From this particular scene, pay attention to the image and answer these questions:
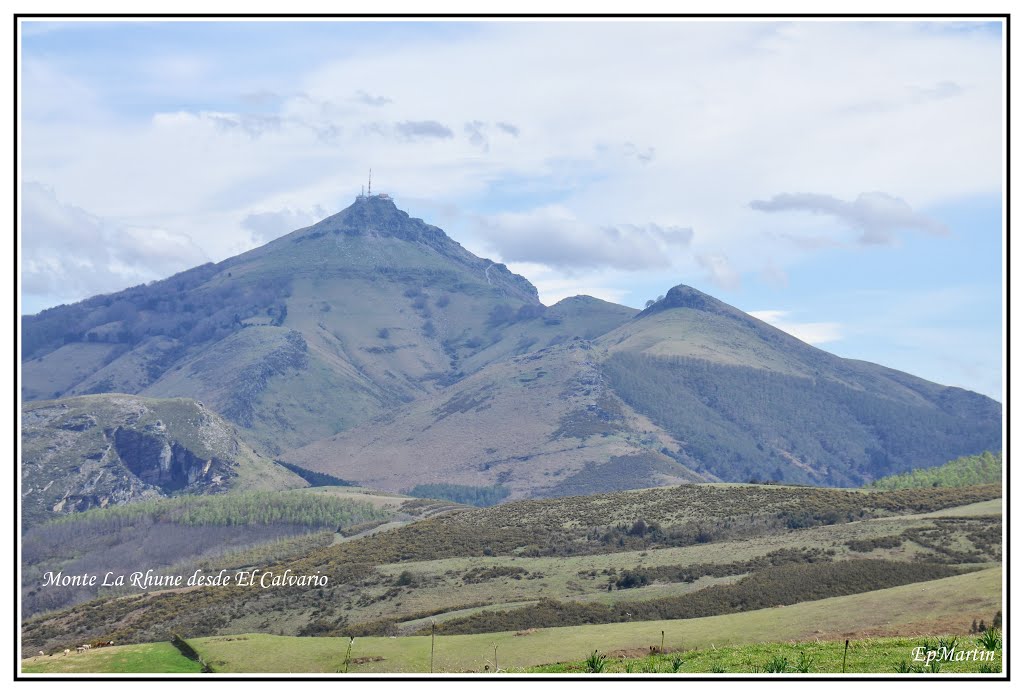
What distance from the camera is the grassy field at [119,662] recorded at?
7300cm

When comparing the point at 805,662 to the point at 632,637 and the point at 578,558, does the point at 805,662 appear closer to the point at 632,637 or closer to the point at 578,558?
the point at 632,637

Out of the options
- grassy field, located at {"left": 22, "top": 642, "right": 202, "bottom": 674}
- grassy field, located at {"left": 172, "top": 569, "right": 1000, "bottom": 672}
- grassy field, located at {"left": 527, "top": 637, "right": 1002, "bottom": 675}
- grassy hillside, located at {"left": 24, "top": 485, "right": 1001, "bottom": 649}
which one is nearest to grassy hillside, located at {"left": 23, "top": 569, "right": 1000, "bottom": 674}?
grassy field, located at {"left": 172, "top": 569, "right": 1000, "bottom": 672}

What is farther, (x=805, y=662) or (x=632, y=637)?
(x=632, y=637)

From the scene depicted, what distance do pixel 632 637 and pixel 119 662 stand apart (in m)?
35.8

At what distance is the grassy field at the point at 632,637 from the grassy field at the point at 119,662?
2.27 m

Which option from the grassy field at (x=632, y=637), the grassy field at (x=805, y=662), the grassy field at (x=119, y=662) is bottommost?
the grassy field at (x=119, y=662)

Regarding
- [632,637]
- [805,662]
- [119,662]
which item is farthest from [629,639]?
[119,662]

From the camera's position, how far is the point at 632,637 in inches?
2916

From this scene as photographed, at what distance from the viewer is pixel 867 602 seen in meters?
80.5

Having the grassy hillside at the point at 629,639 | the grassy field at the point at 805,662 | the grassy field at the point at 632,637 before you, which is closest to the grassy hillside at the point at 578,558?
the grassy field at the point at 632,637

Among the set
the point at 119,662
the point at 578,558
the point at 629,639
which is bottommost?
the point at 119,662
